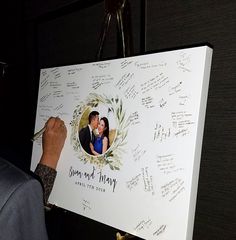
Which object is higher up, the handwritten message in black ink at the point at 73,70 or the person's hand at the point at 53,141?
the handwritten message in black ink at the point at 73,70

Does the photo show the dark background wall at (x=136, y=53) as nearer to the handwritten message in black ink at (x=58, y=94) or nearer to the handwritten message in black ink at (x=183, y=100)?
the handwritten message in black ink at (x=58, y=94)

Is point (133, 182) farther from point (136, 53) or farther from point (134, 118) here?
point (136, 53)

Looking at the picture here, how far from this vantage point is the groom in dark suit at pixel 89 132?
41.1 inches

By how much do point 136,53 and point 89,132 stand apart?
0.31 metres

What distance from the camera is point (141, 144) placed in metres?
0.89

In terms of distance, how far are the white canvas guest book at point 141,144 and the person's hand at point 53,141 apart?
0.10ft

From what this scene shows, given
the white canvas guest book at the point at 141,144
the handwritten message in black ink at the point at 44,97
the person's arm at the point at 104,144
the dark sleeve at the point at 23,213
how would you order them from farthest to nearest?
the handwritten message in black ink at the point at 44,97, the person's arm at the point at 104,144, the white canvas guest book at the point at 141,144, the dark sleeve at the point at 23,213

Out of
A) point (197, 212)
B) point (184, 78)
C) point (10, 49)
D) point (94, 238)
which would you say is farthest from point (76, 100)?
point (10, 49)

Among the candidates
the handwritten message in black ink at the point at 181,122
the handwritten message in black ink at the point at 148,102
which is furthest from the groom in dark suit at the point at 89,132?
the handwritten message in black ink at the point at 181,122

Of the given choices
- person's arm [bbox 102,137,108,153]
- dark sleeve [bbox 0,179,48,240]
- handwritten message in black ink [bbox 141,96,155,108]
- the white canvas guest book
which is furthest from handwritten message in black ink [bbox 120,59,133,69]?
dark sleeve [bbox 0,179,48,240]

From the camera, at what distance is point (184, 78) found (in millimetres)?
803

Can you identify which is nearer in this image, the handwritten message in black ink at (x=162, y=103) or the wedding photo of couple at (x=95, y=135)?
the handwritten message in black ink at (x=162, y=103)

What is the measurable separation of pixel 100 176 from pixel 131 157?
146 mm

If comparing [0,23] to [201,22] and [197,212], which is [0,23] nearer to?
[201,22]
